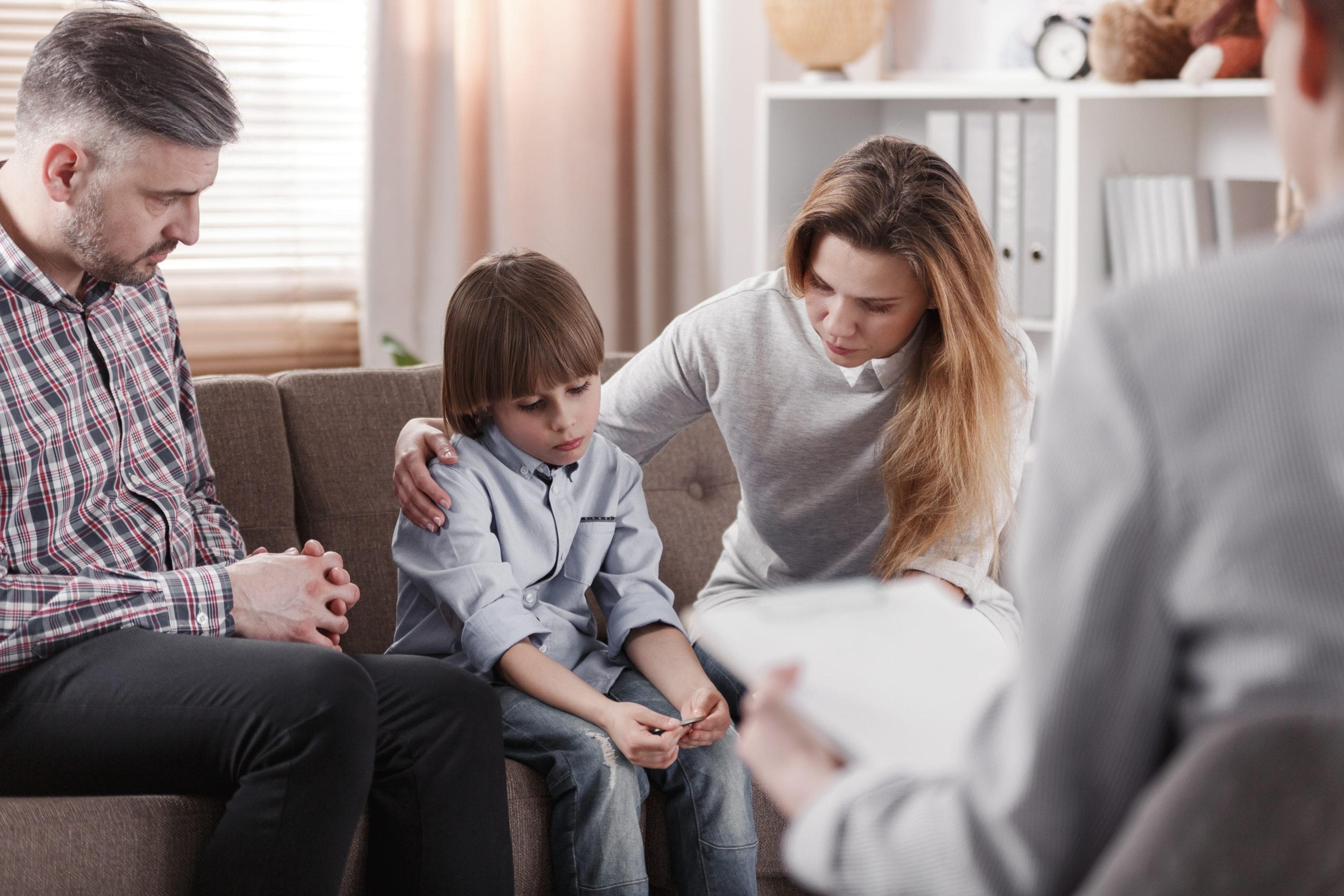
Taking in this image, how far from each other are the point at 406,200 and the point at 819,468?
144 cm

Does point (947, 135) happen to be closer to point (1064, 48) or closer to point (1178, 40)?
point (1064, 48)

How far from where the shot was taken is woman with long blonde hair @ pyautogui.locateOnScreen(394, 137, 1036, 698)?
1.47 m

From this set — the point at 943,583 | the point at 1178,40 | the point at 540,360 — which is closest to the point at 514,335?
the point at 540,360

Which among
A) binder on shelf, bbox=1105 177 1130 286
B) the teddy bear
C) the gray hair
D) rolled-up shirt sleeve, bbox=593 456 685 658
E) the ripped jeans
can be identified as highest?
the teddy bear

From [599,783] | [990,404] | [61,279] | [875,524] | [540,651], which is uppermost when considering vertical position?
[61,279]

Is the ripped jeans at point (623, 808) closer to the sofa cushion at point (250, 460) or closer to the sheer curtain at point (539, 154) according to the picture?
the sofa cushion at point (250, 460)

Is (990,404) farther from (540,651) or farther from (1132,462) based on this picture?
(1132,462)

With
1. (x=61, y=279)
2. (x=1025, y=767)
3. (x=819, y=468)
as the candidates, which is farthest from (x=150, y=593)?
(x=1025, y=767)

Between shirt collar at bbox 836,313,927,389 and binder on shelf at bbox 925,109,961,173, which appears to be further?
binder on shelf at bbox 925,109,961,173

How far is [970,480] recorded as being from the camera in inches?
59.5

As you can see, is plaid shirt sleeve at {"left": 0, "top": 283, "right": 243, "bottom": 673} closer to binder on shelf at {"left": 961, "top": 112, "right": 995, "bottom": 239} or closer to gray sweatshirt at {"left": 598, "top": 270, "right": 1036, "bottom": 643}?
gray sweatshirt at {"left": 598, "top": 270, "right": 1036, "bottom": 643}

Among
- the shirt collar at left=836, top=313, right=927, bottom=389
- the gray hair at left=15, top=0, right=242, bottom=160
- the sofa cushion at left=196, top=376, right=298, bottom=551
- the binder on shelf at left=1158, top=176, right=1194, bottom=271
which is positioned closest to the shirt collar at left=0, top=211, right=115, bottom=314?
the gray hair at left=15, top=0, right=242, bottom=160

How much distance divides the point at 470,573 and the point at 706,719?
319 mm

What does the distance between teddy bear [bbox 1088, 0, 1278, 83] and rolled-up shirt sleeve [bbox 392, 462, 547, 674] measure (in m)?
1.43
